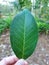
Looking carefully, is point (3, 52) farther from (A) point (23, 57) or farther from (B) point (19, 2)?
(A) point (23, 57)

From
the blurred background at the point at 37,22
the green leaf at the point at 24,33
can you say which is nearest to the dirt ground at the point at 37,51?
the blurred background at the point at 37,22

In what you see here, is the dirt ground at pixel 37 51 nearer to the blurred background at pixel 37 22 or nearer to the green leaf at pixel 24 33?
the blurred background at pixel 37 22

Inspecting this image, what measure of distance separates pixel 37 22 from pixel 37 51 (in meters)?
0.73

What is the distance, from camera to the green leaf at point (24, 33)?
405 millimetres

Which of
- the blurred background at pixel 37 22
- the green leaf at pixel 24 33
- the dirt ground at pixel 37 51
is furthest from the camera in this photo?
the blurred background at pixel 37 22

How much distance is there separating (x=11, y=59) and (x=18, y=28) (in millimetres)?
135

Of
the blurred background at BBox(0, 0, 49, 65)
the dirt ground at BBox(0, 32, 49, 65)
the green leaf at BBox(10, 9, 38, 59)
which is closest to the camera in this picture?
the green leaf at BBox(10, 9, 38, 59)

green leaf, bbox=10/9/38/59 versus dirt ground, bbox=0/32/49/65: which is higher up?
green leaf, bbox=10/9/38/59

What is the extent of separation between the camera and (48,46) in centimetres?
372

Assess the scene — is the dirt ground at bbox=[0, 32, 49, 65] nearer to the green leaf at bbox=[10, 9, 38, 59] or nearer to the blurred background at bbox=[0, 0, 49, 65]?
the blurred background at bbox=[0, 0, 49, 65]

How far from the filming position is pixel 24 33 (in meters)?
0.41

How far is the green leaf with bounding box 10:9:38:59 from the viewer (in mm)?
405

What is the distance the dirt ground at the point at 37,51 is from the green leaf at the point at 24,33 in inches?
108

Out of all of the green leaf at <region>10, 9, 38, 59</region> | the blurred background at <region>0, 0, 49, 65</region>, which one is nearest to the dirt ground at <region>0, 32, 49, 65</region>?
the blurred background at <region>0, 0, 49, 65</region>
